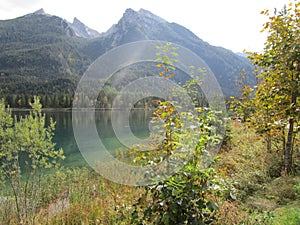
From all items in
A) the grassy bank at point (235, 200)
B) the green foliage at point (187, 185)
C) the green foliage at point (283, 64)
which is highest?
the green foliage at point (283, 64)

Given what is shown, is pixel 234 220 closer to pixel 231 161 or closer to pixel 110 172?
pixel 231 161

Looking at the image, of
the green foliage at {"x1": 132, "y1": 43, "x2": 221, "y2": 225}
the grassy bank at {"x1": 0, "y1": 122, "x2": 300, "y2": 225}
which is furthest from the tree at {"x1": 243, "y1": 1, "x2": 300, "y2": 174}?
the green foliage at {"x1": 132, "y1": 43, "x2": 221, "y2": 225}

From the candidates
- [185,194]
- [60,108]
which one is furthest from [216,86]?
[60,108]

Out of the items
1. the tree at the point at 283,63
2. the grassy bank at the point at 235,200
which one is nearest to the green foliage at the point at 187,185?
the grassy bank at the point at 235,200

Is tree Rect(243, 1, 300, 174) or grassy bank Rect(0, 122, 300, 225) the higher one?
tree Rect(243, 1, 300, 174)

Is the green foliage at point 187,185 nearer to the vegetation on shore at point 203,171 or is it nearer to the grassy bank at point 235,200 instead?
the vegetation on shore at point 203,171

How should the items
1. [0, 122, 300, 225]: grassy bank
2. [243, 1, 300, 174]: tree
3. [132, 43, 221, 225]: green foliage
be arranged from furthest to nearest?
[243, 1, 300, 174]: tree
[0, 122, 300, 225]: grassy bank
[132, 43, 221, 225]: green foliage

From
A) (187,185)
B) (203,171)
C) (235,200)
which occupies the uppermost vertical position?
(203,171)

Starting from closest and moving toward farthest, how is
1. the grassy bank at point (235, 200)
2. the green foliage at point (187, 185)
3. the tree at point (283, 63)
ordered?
the green foliage at point (187, 185) → the grassy bank at point (235, 200) → the tree at point (283, 63)

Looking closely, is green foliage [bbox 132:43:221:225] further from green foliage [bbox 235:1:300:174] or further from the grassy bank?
green foliage [bbox 235:1:300:174]

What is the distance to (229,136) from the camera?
874 cm

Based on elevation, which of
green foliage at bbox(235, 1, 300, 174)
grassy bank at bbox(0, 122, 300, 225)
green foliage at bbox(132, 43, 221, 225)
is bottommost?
grassy bank at bbox(0, 122, 300, 225)

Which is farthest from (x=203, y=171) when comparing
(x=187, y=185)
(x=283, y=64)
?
(x=283, y=64)

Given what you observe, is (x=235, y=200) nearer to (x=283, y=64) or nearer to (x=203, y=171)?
(x=203, y=171)
